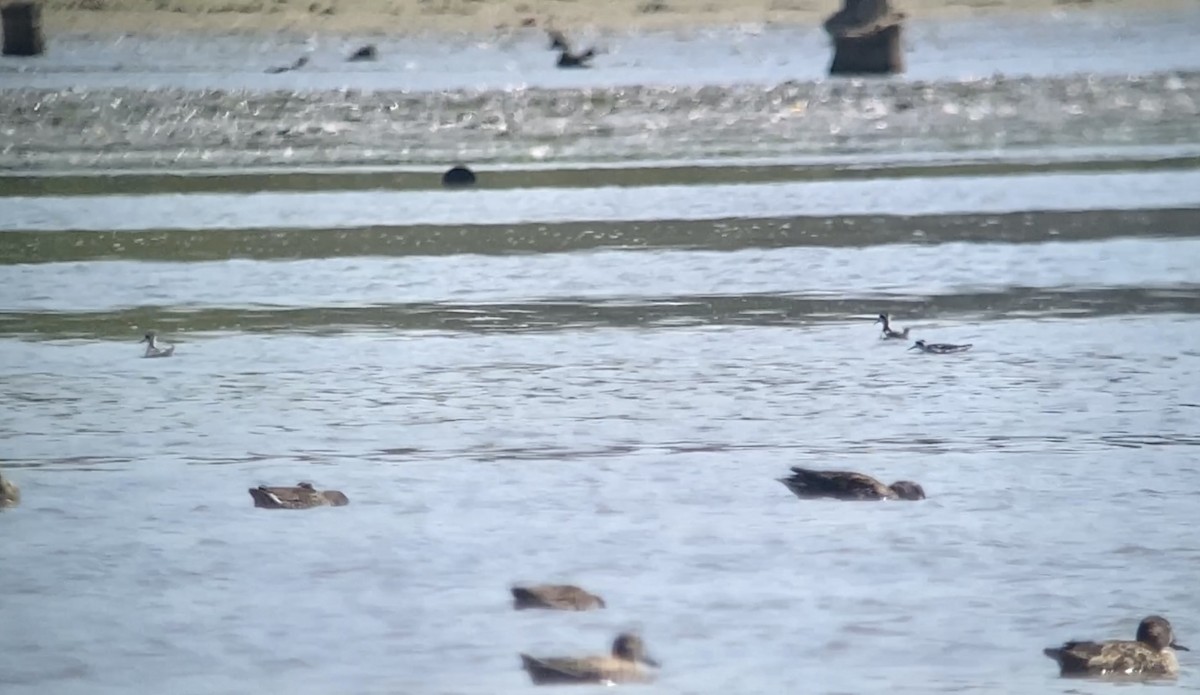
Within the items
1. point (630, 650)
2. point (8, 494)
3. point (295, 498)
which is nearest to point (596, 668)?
point (630, 650)

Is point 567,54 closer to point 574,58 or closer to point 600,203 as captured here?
point 574,58

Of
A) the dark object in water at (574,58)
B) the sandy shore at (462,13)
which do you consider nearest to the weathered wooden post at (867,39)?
the sandy shore at (462,13)

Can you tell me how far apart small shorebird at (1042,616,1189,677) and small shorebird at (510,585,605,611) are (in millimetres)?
1262

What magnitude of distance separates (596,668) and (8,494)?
2713 mm

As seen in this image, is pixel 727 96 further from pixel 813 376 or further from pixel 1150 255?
pixel 813 376

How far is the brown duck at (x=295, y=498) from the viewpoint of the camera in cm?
706

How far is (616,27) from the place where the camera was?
19.5m

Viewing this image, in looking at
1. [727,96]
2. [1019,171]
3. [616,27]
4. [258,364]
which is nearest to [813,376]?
[258,364]

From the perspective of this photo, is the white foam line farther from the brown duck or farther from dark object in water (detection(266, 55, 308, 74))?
the brown duck

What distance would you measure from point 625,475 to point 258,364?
2.48 m

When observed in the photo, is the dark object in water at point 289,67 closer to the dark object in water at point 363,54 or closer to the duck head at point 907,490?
the dark object in water at point 363,54

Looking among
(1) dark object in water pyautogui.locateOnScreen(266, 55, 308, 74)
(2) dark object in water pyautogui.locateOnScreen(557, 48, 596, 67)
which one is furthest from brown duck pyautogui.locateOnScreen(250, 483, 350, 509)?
(2) dark object in water pyautogui.locateOnScreen(557, 48, 596, 67)

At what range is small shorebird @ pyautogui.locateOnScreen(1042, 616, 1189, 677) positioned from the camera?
543cm

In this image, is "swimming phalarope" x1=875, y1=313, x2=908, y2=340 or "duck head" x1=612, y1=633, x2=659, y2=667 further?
"swimming phalarope" x1=875, y1=313, x2=908, y2=340
